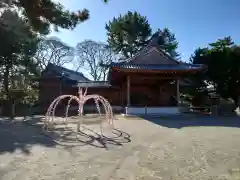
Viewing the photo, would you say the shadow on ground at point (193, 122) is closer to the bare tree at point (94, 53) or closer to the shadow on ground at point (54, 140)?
the shadow on ground at point (54, 140)

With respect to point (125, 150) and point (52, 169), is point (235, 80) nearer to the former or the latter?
point (125, 150)

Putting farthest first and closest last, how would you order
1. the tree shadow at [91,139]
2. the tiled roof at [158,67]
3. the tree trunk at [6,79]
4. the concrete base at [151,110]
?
the tree trunk at [6,79] < the concrete base at [151,110] < the tiled roof at [158,67] < the tree shadow at [91,139]

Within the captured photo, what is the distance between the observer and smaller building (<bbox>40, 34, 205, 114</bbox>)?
14.9 metres

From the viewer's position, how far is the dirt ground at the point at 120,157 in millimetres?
4156

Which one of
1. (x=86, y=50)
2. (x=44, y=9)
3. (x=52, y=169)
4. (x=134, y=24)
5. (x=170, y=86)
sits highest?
(x=134, y=24)

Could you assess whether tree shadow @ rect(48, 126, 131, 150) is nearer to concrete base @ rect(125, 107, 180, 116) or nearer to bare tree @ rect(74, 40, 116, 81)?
concrete base @ rect(125, 107, 180, 116)

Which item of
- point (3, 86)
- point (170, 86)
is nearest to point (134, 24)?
point (170, 86)

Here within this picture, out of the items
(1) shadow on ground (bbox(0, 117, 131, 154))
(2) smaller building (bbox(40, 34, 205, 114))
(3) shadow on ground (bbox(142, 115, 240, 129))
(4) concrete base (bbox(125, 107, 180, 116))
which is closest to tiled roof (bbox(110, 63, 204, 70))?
(2) smaller building (bbox(40, 34, 205, 114))

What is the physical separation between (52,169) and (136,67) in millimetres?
10895

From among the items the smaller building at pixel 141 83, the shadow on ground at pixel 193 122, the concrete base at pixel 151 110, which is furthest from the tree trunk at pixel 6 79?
the shadow on ground at pixel 193 122

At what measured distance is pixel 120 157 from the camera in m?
5.24

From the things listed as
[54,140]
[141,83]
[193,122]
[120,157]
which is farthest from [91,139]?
[141,83]

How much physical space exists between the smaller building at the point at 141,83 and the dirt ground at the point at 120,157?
7.38 m

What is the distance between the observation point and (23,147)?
6246 millimetres
